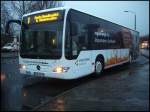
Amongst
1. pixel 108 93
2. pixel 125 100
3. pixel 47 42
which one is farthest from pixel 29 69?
pixel 125 100

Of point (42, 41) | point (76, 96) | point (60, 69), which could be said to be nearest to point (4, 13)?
point (42, 41)

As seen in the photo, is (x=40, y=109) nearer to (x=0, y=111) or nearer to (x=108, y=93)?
(x=0, y=111)

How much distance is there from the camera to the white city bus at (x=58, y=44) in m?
10.9

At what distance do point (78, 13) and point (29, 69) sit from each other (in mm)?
3020

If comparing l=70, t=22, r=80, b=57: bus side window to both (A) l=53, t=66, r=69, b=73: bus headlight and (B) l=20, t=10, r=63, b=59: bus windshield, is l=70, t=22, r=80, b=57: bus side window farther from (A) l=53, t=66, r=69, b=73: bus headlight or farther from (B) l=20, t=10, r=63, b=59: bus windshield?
(A) l=53, t=66, r=69, b=73: bus headlight

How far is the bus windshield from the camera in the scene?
10.9 m

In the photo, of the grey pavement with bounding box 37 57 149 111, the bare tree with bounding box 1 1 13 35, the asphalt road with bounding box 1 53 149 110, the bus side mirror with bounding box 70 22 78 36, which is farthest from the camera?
the bare tree with bounding box 1 1 13 35

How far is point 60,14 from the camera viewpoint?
11156 mm

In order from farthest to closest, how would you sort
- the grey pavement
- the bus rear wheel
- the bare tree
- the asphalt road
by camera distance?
the bare tree < the bus rear wheel < the asphalt road < the grey pavement

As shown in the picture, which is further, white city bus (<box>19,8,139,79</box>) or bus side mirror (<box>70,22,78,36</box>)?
bus side mirror (<box>70,22,78,36</box>)

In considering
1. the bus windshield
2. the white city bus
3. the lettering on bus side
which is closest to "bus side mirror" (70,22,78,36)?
the white city bus

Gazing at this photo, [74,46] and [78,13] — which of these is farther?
[78,13]

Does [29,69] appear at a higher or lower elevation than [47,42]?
lower

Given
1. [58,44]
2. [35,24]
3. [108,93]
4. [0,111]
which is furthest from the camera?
[35,24]
